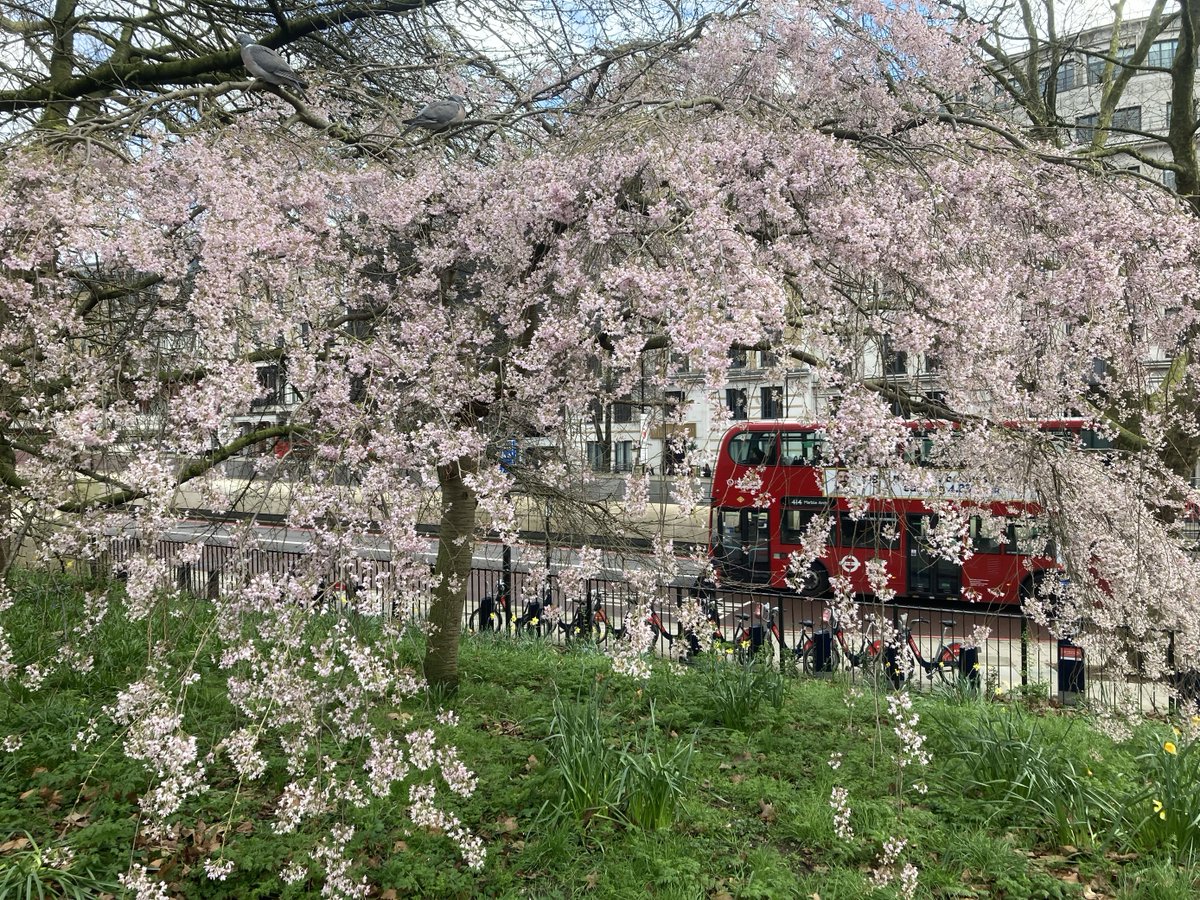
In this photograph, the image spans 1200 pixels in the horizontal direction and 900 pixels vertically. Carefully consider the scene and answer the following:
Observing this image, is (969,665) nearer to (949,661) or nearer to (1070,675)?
(949,661)

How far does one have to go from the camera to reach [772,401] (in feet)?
13.4

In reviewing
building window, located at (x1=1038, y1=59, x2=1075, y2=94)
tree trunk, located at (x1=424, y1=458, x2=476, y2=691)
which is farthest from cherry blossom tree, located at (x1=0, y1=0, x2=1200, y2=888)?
building window, located at (x1=1038, y1=59, x2=1075, y2=94)

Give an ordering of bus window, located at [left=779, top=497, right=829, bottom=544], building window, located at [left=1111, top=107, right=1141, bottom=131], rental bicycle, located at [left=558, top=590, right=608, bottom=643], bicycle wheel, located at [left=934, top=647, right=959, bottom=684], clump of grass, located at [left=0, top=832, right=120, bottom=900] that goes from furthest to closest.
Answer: bus window, located at [left=779, top=497, right=829, bottom=544] → rental bicycle, located at [left=558, top=590, right=608, bottom=643] → building window, located at [left=1111, top=107, right=1141, bottom=131] → bicycle wheel, located at [left=934, top=647, right=959, bottom=684] → clump of grass, located at [left=0, top=832, right=120, bottom=900]

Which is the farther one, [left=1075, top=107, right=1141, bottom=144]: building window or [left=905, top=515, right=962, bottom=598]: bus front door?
[left=905, top=515, right=962, bottom=598]: bus front door

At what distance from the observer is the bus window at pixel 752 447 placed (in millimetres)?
11344

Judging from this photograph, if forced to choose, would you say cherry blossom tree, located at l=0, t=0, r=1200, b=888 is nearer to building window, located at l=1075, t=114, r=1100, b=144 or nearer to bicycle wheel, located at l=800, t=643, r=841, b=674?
building window, located at l=1075, t=114, r=1100, b=144

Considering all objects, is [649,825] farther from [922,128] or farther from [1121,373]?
[1121,373]

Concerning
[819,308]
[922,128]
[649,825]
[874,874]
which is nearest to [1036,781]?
[874,874]

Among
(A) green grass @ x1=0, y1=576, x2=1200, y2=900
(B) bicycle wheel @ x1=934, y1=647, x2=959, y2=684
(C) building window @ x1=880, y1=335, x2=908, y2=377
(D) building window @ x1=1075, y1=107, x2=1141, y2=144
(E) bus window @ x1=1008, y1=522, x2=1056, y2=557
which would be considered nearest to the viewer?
(A) green grass @ x1=0, y1=576, x2=1200, y2=900

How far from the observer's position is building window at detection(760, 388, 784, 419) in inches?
150

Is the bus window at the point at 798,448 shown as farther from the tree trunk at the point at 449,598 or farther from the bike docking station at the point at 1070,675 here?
the tree trunk at the point at 449,598

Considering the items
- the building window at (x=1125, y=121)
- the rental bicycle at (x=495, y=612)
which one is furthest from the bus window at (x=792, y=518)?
the building window at (x=1125, y=121)

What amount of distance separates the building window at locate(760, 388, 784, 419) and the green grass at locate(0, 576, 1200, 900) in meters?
2.00

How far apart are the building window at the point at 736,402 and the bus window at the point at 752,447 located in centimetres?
704
